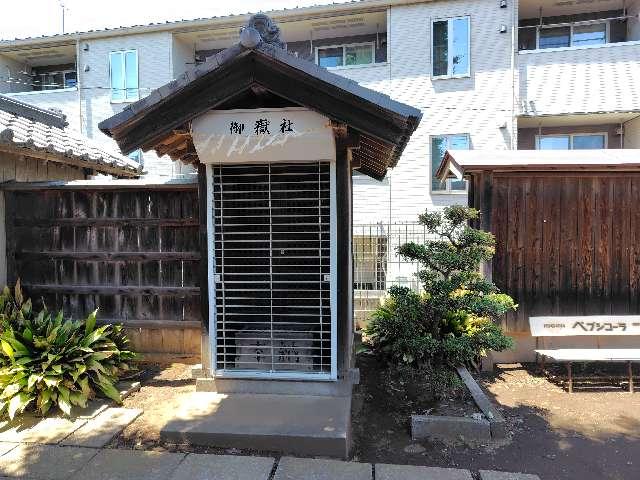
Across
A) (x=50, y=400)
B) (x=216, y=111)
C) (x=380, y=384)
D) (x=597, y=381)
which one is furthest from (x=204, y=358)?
(x=597, y=381)

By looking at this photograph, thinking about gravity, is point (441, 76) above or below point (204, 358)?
above

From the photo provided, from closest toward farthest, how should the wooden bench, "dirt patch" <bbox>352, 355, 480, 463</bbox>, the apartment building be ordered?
1. "dirt patch" <bbox>352, 355, 480, 463</bbox>
2. the wooden bench
3. the apartment building

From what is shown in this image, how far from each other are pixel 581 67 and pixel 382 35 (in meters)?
6.22

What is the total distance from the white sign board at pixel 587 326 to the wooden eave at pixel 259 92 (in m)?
3.86

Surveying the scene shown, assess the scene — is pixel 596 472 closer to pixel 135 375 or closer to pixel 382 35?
pixel 135 375

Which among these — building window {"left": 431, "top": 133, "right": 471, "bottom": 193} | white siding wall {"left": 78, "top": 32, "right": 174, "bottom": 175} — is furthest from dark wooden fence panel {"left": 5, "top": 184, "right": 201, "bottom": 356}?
white siding wall {"left": 78, "top": 32, "right": 174, "bottom": 175}

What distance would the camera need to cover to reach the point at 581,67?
13.4 m

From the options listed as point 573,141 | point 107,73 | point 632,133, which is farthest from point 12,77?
point 632,133

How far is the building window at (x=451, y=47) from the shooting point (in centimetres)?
1411

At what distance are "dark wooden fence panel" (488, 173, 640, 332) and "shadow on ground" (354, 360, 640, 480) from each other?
129 cm

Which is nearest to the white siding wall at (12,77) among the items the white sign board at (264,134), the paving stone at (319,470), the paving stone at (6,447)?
the white sign board at (264,134)

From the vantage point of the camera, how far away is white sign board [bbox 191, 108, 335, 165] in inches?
189

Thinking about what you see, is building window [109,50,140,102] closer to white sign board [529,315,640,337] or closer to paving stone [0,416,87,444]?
paving stone [0,416,87,444]

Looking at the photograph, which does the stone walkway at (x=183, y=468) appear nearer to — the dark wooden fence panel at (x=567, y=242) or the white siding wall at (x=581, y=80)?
the dark wooden fence panel at (x=567, y=242)
